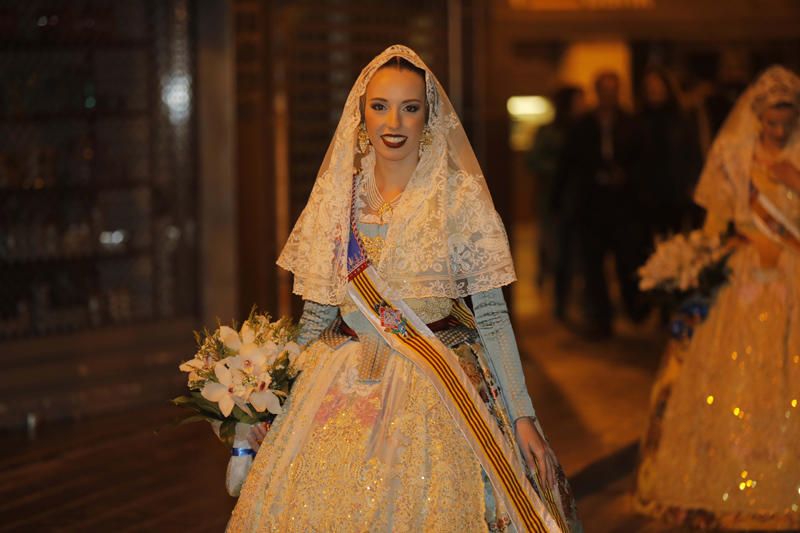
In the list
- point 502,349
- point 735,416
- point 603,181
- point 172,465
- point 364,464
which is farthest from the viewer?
point 603,181

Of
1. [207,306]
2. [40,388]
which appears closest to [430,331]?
[40,388]

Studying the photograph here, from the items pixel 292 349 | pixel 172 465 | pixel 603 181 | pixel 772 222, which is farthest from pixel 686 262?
pixel 603 181

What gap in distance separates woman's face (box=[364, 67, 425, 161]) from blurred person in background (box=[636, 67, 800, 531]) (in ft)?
9.60

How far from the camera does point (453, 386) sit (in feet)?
14.3

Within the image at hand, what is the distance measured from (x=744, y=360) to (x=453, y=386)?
2920 millimetres

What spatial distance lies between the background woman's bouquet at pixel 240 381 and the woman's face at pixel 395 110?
2.13ft

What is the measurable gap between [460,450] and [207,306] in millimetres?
5501

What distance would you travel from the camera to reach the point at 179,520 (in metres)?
6.37

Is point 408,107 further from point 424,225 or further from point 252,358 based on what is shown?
point 252,358

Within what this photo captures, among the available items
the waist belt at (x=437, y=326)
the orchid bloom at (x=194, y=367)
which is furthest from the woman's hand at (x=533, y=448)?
the orchid bloom at (x=194, y=367)

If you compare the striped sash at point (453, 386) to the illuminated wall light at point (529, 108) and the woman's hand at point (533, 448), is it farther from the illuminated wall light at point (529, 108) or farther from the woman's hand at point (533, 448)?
the illuminated wall light at point (529, 108)

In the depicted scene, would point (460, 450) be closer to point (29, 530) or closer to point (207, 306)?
point (29, 530)

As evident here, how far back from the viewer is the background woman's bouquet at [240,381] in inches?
172

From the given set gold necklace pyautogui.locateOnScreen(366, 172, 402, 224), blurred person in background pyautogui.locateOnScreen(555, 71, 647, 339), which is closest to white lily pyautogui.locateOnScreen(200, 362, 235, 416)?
gold necklace pyautogui.locateOnScreen(366, 172, 402, 224)
